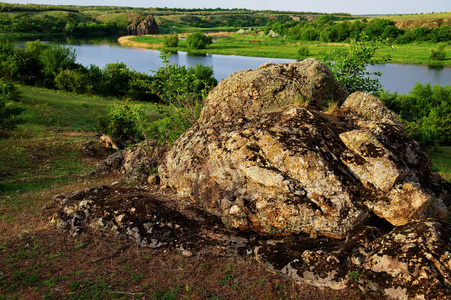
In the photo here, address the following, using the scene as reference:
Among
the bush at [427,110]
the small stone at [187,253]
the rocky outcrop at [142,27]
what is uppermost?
the rocky outcrop at [142,27]

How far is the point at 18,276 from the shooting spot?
239 inches

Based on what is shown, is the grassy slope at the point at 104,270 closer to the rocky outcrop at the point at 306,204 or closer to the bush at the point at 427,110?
the rocky outcrop at the point at 306,204

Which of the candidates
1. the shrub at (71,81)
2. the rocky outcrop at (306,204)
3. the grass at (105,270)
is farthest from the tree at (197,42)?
the rocky outcrop at (306,204)

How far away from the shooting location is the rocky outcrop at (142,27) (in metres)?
152

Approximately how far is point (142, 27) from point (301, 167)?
161 meters

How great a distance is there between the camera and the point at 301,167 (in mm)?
7047

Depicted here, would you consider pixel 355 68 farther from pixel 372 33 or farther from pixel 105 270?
pixel 372 33

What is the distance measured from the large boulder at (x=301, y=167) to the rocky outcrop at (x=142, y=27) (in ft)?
512

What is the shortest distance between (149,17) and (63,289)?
166559 millimetres

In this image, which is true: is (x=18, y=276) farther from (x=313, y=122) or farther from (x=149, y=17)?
(x=149, y=17)

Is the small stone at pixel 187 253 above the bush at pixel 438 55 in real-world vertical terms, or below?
below

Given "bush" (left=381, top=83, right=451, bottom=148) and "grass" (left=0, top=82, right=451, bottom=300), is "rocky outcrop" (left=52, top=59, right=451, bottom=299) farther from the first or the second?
"bush" (left=381, top=83, right=451, bottom=148)

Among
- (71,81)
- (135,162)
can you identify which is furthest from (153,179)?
(71,81)

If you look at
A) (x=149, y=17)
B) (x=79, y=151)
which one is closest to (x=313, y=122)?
(x=79, y=151)
